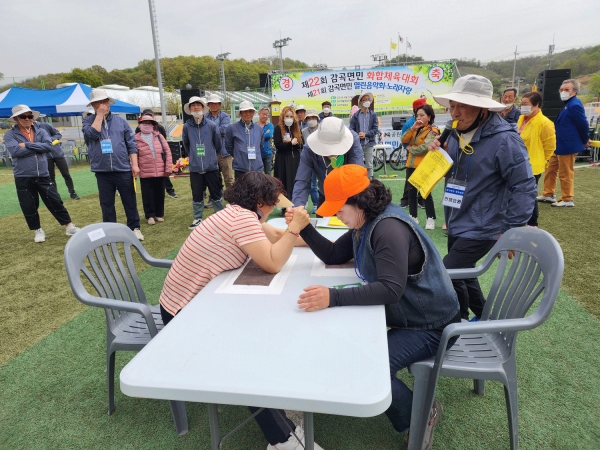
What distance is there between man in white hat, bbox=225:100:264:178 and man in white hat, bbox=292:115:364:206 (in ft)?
6.96

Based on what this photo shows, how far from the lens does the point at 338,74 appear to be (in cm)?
1343

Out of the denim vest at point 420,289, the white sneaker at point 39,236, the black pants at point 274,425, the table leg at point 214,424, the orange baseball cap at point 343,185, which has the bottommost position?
the white sneaker at point 39,236

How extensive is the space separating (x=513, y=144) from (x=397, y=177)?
7281 millimetres

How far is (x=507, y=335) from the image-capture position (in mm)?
1606

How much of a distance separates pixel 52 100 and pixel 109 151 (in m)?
9.83

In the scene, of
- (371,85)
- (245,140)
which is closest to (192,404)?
(245,140)

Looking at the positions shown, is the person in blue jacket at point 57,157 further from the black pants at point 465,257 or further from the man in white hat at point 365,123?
the black pants at point 465,257

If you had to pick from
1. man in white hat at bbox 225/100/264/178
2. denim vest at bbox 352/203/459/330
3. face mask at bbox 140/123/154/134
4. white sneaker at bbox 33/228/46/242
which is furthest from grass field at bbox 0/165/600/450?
face mask at bbox 140/123/154/134

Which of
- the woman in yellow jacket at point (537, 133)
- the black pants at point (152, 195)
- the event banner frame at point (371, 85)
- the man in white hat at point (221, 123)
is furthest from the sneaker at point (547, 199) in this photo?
the event banner frame at point (371, 85)

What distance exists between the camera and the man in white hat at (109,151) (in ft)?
14.0

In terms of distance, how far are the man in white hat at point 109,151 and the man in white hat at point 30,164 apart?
83 centimetres

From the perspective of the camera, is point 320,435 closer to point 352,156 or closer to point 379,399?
point 379,399

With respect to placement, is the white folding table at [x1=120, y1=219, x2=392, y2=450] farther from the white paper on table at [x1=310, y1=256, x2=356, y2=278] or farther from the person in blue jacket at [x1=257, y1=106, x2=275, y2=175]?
the person in blue jacket at [x1=257, y1=106, x2=275, y2=175]

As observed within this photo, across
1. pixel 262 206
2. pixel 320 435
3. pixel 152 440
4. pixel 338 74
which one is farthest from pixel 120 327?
pixel 338 74
